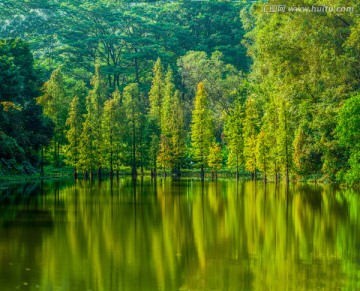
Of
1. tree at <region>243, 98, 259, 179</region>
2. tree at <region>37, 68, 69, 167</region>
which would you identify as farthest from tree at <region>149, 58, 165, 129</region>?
tree at <region>243, 98, 259, 179</region>

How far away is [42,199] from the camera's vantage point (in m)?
32.0

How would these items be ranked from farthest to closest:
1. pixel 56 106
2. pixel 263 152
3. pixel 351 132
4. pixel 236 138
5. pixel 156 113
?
pixel 156 113
pixel 56 106
pixel 236 138
pixel 263 152
pixel 351 132

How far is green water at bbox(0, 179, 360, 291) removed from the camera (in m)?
13.0

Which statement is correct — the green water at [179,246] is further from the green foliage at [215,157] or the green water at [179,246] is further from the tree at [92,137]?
the tree at [92,137]

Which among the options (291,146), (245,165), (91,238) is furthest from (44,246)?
(245,165)

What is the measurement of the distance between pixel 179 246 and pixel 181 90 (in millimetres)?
61792

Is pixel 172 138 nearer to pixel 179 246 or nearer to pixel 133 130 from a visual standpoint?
pixel 133 130

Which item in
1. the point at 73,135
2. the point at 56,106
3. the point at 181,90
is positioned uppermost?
the point at 181,90

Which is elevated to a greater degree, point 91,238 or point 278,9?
point 278,9

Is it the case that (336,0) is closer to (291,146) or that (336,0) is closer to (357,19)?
(357,19)

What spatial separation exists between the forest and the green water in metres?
13.9

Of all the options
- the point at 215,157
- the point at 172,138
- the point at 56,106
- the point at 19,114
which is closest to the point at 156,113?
the point at 172,138

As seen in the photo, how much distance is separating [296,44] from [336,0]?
3.58 m

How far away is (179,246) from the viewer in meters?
17.4
